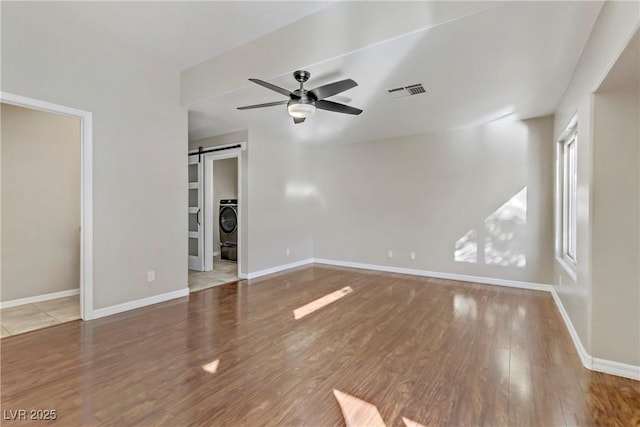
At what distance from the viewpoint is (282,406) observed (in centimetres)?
181

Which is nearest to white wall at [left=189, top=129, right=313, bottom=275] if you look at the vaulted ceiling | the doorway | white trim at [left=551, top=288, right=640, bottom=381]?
the doorway

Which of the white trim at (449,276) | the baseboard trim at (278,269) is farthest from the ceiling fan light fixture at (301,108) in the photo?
the white trim at (449,276)

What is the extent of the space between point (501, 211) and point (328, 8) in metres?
3.75

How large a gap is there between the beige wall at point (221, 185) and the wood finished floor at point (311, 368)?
12.7 feet

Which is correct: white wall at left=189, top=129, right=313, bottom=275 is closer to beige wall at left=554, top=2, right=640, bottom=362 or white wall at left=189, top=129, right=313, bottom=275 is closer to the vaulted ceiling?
the vaulted ceiling

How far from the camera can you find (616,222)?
7.04ft

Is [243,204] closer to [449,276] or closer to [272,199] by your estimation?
[272,199]

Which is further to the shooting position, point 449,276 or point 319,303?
point 449,276

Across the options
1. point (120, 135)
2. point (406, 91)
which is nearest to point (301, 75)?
point (406, 91)

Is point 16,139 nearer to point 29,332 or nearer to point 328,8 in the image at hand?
point 29,332

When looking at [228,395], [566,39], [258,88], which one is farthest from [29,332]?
[566,39]

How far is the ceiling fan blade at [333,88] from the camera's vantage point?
2537mm

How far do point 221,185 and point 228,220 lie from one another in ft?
3.77

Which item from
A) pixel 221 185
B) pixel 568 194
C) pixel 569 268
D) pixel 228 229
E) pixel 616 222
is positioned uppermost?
pixel 221 185
